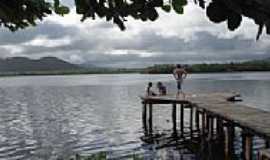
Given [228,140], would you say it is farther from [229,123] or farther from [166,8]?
[166,8]

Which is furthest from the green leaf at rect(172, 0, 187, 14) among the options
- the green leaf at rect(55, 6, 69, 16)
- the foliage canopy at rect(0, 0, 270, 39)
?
the green leaf at rect(55, 6, 69, 16)

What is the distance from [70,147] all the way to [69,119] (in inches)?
593

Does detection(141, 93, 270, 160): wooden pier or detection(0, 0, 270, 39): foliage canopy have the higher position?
→ detection(0, 0, 270, 39): foliage canopy

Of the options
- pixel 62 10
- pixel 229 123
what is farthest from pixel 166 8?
pixel 229 123

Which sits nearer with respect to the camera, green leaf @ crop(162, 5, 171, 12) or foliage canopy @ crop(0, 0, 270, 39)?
foliage canopy @ crop(0, 0, 270, 39)

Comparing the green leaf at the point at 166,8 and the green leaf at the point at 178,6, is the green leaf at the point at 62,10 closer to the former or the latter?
the green leaf at the point at 166,8

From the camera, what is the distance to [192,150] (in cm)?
2586

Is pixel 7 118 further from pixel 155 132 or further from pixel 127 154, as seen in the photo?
pixel 127 154

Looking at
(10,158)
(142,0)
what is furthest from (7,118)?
(142,0)

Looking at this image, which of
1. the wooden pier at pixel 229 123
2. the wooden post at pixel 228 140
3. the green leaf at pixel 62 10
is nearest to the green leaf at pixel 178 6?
the green leaf at pixel 62 10

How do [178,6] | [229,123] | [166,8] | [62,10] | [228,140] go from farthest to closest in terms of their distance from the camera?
[228,140]
[229,123]
[62,10]
[166,8]
[178,6]

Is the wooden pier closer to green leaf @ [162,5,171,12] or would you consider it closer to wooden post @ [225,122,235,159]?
wooden post @ [225,122,235,159]

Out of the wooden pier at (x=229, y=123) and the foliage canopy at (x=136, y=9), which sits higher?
the foliage canopy at (x=136, y=9)

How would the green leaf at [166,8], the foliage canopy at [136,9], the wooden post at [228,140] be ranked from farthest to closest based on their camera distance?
the wooden post at [228,140] → the green leaf at [166,8] → the foliage canopy at [136,9]
